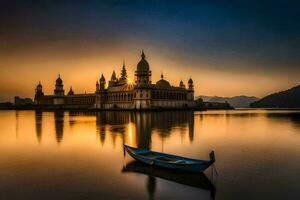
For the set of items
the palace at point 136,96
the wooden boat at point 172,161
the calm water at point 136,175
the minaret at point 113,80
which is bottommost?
the calm water at point 136,175

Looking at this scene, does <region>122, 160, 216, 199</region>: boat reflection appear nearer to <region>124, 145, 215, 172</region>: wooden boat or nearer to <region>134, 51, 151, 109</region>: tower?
<region>124, 145, 215, 172</region>: wooden boat

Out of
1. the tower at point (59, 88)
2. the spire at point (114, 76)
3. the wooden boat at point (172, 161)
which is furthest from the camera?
the tower at point (59, 88)

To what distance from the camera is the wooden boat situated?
52.2ft

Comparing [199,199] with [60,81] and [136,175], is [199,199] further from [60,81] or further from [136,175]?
[60,81]

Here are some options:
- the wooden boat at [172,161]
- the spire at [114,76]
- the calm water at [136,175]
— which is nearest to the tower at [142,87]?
the spire at [114,76]

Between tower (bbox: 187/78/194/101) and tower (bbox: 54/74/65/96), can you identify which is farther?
tower (bbox: 54/74/65/96)

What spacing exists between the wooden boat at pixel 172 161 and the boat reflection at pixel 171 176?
286mm

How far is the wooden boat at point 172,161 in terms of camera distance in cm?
1591

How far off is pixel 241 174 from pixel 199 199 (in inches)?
201

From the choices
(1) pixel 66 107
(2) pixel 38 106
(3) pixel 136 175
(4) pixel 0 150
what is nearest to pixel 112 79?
(1) pixel 66 107

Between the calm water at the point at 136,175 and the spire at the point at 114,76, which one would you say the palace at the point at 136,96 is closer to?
the spire at the point at 114,76

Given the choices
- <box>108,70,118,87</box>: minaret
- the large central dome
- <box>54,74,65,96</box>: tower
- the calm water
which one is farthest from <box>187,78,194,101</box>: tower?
the calm water

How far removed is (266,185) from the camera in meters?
14.9

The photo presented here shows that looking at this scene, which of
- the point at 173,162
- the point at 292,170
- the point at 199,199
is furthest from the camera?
the point at 292,170
